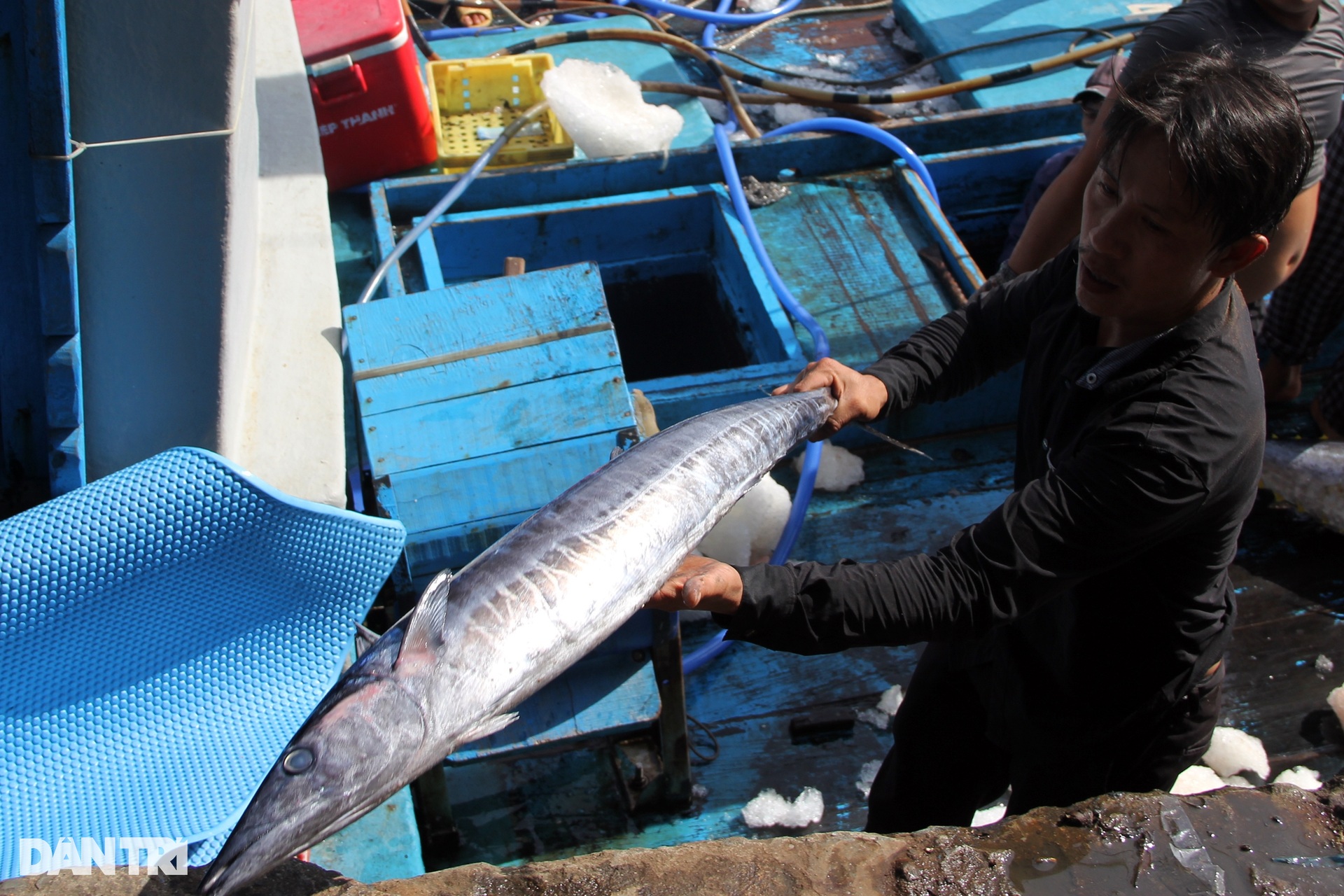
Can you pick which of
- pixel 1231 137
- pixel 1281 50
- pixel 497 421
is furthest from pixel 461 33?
pixel 1231 137

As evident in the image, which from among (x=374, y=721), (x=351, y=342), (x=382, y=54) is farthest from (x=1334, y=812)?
(x=382, y=54)

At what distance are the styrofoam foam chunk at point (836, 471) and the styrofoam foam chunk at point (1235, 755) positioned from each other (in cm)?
159

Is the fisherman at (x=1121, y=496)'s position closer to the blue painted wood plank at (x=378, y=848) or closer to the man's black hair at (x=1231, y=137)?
the man's black hair at (x=1231, y=137)

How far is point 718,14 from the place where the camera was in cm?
666

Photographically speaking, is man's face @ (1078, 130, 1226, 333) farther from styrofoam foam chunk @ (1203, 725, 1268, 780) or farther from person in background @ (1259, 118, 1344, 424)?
person in background @ (1259, 118, 1344, 424)

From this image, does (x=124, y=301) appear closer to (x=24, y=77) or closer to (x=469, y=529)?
(x=24, y=77)

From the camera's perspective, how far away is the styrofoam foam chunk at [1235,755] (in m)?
3.10

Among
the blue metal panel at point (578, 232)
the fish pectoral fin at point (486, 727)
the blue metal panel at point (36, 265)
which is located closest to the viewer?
the fish pectoral fin at point (486, 727)

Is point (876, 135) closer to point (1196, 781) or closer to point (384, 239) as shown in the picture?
point (384, 239)

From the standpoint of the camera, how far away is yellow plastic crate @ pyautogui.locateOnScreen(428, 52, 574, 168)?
5094 millimetres

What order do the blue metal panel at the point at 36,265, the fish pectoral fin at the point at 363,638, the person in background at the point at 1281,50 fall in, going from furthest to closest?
the person in background at the point at 1281,50 → the blue metal panel at the point at 36,265 → the fish pectoral fin at the point at 363,638

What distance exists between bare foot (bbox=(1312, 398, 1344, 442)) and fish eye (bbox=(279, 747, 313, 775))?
14.1 ft

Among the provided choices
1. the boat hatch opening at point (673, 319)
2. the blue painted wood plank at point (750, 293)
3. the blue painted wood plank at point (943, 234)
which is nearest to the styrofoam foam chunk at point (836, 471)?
the blue painted wood plank at point (750, 293)

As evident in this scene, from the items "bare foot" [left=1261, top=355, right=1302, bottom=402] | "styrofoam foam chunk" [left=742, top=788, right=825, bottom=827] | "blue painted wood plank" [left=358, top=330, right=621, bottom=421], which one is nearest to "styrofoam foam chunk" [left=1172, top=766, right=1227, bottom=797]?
"styrofoam foam chunk" [left=742, top=788, right=825, bottom=827]
